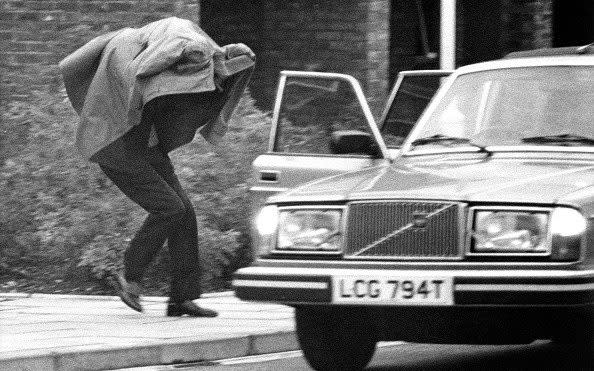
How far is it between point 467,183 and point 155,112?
2622 millimetres

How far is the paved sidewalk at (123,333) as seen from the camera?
8094 millimetres

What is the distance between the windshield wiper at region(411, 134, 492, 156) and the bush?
312 cm

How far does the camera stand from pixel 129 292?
9461 mm

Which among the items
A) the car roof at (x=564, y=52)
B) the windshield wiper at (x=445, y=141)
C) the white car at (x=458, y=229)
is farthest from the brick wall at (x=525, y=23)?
the windshield wiper at (x=445, y=141)

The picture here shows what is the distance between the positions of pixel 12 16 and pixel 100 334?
6157 millimetres

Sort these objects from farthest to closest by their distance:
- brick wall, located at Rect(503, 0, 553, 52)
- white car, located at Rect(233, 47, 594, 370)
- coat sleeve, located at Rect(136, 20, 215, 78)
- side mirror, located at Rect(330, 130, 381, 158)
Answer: brick wall, located at Rect(503, 0, 553, 52) → coat sleeve, located at Rect(136, 20, 215, 78) → side mirror, located at Rect(330, 130, 381, 158) → white car, located at Rect(233, 47, 594, 370)

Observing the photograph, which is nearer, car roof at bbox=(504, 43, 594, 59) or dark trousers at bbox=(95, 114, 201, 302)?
car roof at bbox=(504, 43, 594, 59)

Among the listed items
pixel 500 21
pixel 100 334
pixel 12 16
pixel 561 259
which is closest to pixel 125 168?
pixel 100 334

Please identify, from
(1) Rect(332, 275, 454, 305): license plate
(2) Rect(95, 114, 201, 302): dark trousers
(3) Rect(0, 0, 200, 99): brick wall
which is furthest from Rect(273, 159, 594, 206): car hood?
(3) Rect(0, 0, 200, 99): brick wall

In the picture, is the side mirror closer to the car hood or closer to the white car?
the white car

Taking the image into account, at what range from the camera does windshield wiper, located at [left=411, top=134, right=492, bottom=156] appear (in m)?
7.96

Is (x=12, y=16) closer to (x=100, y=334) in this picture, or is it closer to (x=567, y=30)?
(x=100, y=334)

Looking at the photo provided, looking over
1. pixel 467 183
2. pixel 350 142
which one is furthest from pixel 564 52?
pixel 467 183

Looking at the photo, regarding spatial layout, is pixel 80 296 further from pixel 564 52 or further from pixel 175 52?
pixel 564 52
